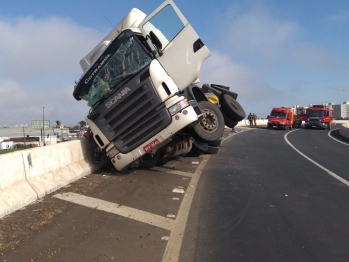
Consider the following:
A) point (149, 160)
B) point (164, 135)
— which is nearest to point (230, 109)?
point (149, 160)

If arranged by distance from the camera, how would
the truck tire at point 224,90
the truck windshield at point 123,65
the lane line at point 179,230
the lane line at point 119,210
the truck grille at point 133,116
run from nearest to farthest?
the lane line at point 179,230
the lane line at point 119,210
the truck grille at point 133,116
the truck windshield at point 123,65
the truck tire at point 224,90

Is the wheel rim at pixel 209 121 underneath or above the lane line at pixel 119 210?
above

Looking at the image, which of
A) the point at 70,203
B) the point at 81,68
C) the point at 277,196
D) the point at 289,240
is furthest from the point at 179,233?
the point at 81,68

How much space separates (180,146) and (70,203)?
196 inches

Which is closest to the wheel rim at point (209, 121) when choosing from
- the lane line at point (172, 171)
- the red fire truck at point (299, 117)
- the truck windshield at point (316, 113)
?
the lane line at point (172, 171)

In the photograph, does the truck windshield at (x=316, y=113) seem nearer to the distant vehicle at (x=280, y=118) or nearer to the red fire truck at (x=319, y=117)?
the red fire truck at (x=319, y=117)

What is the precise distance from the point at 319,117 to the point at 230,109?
33.1 meters

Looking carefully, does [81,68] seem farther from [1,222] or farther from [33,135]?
[33,135]

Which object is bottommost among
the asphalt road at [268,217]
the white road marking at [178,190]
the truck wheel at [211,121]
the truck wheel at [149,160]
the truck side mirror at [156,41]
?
the asphalt road at [268,217]

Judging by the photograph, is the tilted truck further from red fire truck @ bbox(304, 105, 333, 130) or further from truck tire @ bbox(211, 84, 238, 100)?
red fire truck @ bbox(304, 105, 333, 130)

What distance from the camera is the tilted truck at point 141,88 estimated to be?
25.9 feet

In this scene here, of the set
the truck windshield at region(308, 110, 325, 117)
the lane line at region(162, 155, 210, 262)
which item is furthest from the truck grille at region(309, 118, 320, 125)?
the lane line at region(162, 155, 210, 262)

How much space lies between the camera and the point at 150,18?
8438mm

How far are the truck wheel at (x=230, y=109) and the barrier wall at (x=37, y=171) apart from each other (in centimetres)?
639
